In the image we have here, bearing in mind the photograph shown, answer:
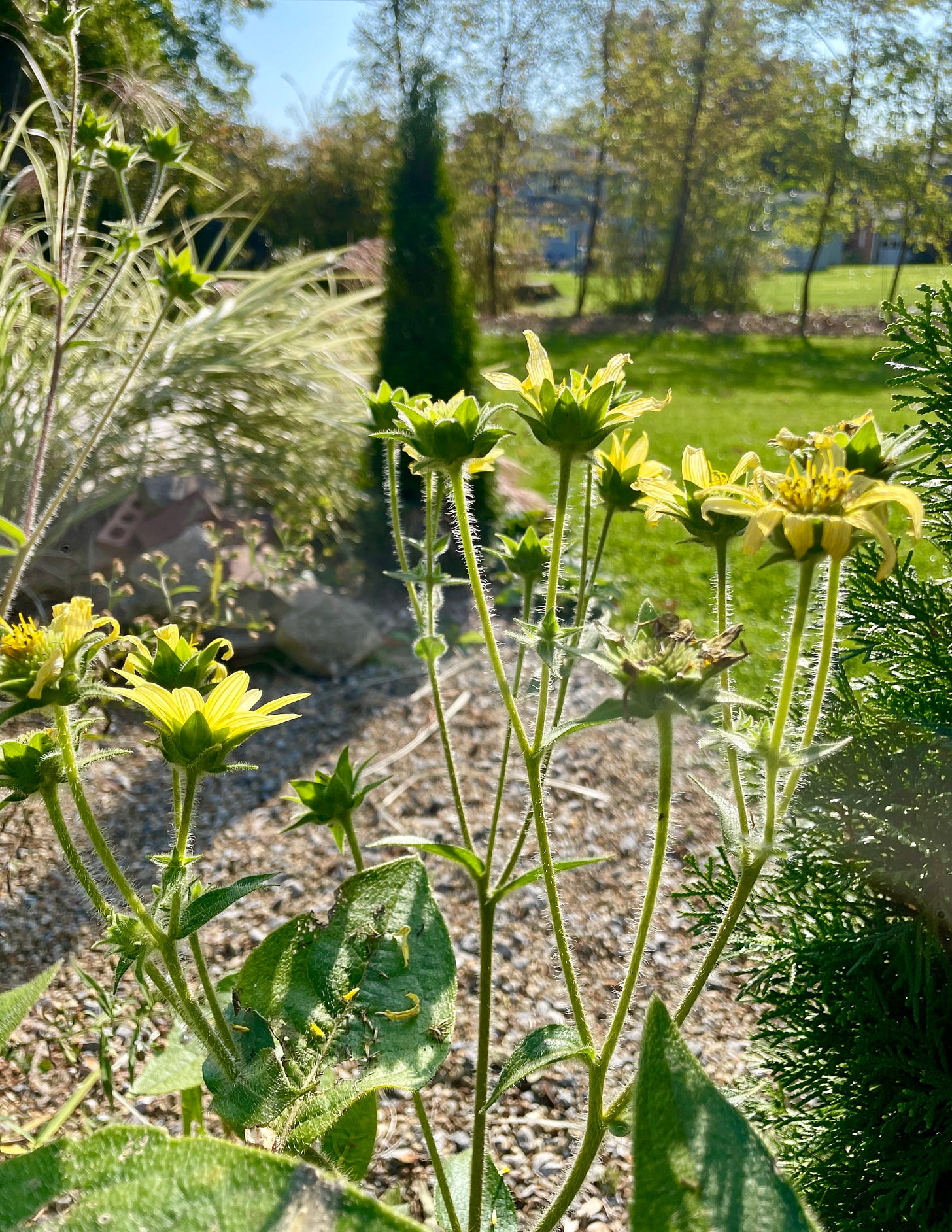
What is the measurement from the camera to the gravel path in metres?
1.64

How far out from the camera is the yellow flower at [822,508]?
0.70 meters

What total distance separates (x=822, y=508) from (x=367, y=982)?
28.6 inches

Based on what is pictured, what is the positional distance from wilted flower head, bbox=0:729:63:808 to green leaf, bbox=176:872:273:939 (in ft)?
0.60

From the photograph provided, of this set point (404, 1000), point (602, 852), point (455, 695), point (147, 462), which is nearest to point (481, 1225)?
point (404, 1000)

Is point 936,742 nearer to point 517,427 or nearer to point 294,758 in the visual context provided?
point 294,758

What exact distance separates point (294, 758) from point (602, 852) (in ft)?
3.63

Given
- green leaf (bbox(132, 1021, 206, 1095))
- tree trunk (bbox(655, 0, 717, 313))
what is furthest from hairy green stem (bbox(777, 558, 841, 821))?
tree trunk (bbox(655, 0, 717, 313))

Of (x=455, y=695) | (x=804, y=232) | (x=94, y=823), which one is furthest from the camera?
(x=804, y=232)

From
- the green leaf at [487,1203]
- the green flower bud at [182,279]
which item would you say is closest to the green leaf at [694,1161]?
the green leaf at [487,1203]

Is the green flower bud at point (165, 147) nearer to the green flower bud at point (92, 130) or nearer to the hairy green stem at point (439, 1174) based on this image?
the green flower bud at point (92, 130)

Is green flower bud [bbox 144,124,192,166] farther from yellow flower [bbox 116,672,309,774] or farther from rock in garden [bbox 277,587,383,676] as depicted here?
rock in garden [bbox 277,587,383,676]

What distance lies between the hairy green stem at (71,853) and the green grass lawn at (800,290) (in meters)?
16.5

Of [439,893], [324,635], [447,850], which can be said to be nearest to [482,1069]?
[447,850]

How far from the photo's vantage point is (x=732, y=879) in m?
1.19
